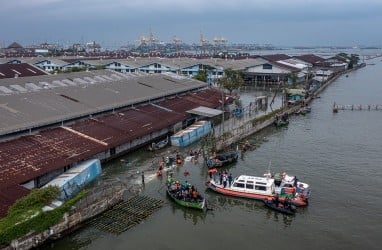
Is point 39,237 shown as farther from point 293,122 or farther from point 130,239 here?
point 293,122

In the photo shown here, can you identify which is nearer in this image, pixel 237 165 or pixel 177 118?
pixel 237 165

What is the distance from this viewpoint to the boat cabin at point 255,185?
2966 cm

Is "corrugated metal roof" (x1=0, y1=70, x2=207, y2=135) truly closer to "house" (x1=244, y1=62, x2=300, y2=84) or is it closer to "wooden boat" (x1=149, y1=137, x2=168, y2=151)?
"wooden boat" (x1=149, y1=137, x2=168, y2=151)

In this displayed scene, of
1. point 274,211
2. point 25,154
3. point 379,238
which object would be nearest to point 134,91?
point 25,154

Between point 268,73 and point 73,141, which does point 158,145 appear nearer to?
point 73,141

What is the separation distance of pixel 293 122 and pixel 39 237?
41.0 m

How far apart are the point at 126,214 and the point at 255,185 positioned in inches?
375

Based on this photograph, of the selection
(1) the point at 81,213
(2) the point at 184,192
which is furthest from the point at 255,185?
(1) the point at 81,213

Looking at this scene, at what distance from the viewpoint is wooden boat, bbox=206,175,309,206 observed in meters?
29.2

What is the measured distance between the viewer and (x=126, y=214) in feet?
87.4

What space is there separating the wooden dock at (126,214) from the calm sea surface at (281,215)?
1.60 ft

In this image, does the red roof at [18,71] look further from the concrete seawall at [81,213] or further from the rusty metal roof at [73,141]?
the concrete seawall at [81,213]

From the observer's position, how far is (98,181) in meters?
32.5

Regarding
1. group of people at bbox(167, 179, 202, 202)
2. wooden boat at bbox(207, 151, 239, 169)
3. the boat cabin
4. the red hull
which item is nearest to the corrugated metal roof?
group of people at bbox(167, 179, 202, 202)
